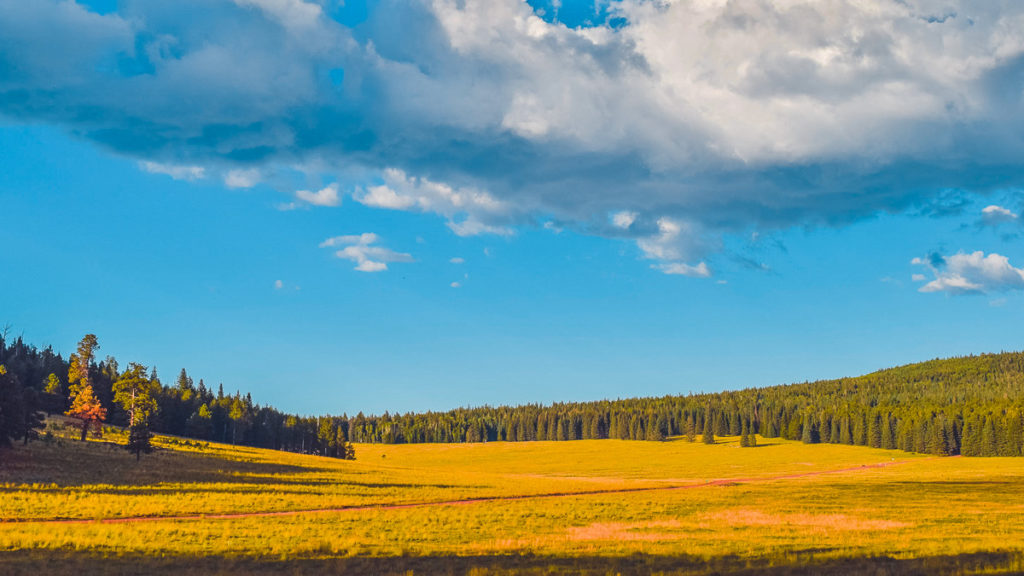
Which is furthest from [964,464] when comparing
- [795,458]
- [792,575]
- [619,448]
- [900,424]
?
[792,575]

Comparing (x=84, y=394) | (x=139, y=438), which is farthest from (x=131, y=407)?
(x=139, y=438)

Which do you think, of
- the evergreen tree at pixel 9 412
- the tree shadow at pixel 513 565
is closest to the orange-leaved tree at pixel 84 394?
the evergreen tree at pixel 9 412

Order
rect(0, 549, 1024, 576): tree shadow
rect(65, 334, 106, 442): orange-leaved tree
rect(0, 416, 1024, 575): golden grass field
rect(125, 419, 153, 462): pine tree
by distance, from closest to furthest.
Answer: rect(0, 549, 1024, 576): tree shadow
rect(0, 416, 1024, 575): golden grass field
rect(125, 419, 153, 462): pine tree
rect(65, 334, 106, 442): orange-leaved tree

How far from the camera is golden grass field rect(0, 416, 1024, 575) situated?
24.6 metres

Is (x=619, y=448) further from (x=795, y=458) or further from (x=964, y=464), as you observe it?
(x=964, y=464)

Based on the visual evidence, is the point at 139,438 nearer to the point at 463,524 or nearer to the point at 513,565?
the point at 463,524

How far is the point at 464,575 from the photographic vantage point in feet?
74.1

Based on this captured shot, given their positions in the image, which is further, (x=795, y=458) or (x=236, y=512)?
(x=795, y=458)

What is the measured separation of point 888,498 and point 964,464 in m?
72.4

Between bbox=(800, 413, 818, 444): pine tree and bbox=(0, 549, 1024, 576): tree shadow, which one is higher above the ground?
bbox=(0, 549, 1024, 576): tree shadow

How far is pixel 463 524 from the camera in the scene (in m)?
39.0

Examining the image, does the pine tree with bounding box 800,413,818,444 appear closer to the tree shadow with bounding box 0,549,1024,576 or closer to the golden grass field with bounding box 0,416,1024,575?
the golden grass field with bounding box 0,416,1024,575

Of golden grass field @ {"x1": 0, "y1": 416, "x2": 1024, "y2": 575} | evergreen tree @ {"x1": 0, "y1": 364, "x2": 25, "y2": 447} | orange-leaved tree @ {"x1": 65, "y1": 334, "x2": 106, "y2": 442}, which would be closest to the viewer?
golden grass field @ {"x1": 0, "y1": 416, "x2": 1024, "y2": 575}

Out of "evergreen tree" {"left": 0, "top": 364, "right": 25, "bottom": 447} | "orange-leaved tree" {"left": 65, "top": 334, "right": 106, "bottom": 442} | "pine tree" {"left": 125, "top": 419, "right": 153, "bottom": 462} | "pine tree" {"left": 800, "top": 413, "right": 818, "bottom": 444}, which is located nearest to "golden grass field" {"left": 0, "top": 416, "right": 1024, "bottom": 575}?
"pine tree" {"left": 125, "top": 419, "right": 153, "bottom": 462}
